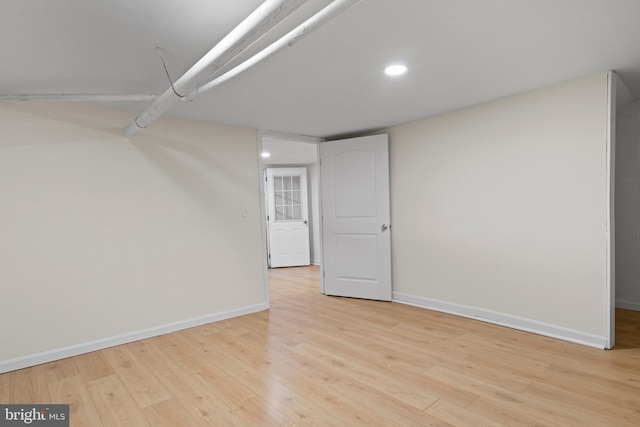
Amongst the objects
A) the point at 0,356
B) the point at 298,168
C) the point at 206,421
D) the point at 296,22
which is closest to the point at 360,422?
the point at 206,421

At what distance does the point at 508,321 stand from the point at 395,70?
2.49 m

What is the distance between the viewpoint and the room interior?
178 centimetres

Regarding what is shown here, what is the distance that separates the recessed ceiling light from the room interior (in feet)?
0.22

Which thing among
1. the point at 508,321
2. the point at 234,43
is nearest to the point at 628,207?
the point at 508,321

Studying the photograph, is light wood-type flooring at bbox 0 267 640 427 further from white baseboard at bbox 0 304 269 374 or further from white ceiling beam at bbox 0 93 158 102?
white ceiling beam at bbox 0 93 158 102

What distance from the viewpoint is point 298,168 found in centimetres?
711

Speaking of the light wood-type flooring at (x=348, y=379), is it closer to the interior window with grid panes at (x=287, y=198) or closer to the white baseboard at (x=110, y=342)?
the white baseboard at (x=110, y=342)

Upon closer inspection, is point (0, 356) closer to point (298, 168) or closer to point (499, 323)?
point (499, 323)

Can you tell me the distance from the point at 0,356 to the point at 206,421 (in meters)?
1.84

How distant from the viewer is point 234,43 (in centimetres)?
135

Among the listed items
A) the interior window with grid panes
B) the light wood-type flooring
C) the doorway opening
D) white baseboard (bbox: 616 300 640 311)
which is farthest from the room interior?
the interior window with grid panes

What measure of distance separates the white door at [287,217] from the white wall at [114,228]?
120 inches

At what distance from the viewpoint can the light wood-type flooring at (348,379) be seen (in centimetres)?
185

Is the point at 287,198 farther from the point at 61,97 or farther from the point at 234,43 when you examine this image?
the point at 234,43
